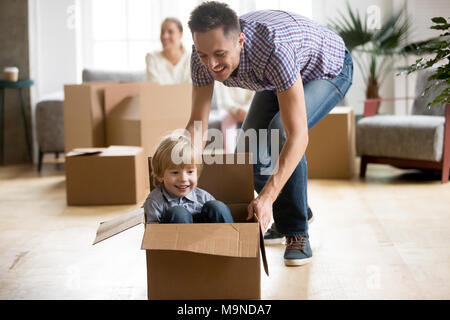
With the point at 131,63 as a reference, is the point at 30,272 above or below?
below

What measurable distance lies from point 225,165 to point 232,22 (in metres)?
0.49

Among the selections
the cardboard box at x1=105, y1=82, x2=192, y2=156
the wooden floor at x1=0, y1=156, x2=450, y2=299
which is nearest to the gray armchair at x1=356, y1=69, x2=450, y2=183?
the wooden floor at x1=0, y1=156, x2=450, y2=299

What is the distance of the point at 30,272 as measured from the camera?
2.27m

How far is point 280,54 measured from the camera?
191 centimetres

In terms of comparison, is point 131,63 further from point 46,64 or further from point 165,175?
point 165,175

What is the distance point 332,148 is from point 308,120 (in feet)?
6.39

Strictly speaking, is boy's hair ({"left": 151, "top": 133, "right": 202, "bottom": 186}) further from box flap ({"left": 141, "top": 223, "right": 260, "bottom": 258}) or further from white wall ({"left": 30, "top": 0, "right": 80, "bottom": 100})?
white wall ({"left": 30, "top": 0, "right": 80, "bottom": 100})

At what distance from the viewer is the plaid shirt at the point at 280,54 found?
1.92 metres

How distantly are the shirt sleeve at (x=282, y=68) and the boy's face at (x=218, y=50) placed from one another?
11 cm

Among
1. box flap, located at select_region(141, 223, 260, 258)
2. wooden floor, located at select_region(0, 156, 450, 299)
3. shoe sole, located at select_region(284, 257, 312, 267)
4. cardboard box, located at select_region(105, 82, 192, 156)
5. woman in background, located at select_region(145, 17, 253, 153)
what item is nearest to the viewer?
box flap, located at select_region(141, 223, 260, 258)

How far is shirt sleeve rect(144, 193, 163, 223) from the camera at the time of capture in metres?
1.95

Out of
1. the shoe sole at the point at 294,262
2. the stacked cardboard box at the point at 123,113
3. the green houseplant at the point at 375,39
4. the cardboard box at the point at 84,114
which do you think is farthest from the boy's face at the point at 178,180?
the green houseplant at the point at 375,39

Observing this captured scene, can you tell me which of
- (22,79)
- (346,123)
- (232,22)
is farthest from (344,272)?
(22,79)

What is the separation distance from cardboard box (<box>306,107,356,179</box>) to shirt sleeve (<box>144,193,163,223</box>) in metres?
2.25
